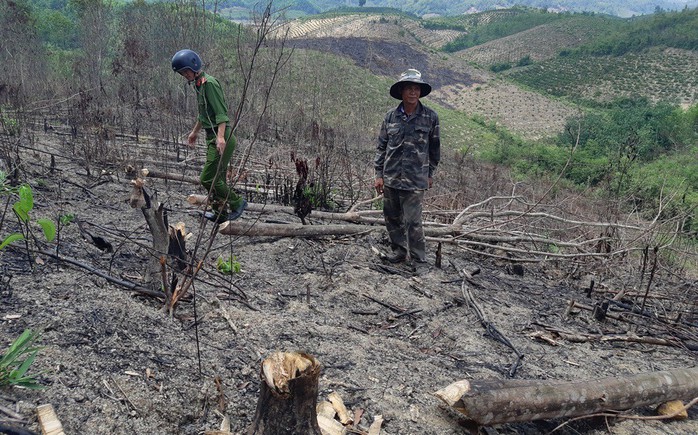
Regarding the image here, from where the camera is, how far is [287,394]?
184cm

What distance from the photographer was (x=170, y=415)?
2.08 m

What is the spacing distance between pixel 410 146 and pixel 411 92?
1.65 ft

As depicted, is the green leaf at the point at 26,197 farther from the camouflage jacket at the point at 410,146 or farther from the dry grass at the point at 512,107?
the dry grass at the point at 512,107

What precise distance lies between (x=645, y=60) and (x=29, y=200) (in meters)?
59.3

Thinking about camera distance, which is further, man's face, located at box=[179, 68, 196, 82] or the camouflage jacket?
the camouflage jacket

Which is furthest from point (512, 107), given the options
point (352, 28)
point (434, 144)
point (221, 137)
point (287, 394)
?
point (287, 394)

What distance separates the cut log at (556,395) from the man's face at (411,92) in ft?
9.12

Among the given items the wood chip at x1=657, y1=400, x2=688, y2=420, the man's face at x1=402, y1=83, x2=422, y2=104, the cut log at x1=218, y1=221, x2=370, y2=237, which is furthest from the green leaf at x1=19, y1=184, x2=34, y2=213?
the wood chip at x1=657, y1=400, x2=688, y2=420

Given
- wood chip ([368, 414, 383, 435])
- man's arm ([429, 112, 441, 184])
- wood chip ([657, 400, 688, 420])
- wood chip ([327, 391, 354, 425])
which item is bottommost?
wood chip ([657, 400, 688, 420])

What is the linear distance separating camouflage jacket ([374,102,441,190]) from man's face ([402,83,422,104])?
5.1 inches

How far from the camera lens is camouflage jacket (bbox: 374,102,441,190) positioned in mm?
4496

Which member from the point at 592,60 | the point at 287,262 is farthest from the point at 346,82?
the point at 592,60

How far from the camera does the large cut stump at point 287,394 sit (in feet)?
6.04

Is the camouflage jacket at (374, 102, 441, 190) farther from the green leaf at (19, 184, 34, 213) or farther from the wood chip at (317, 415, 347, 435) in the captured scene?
the green leaf at (19, 184, 34, 213)
